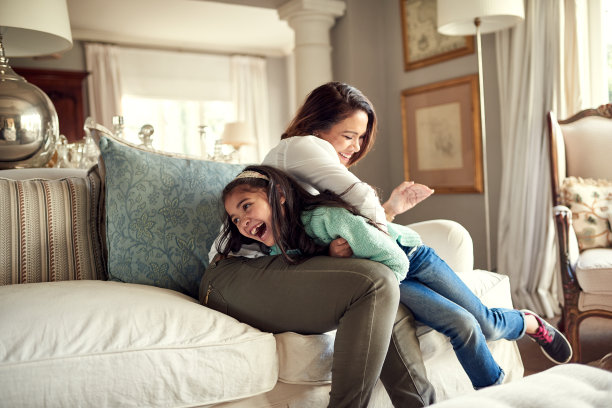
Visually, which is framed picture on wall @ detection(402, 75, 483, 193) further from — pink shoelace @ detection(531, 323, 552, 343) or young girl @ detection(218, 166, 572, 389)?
young girl @ detection(218, 166, 572, 389)

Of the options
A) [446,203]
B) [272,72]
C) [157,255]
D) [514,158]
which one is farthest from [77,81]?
[157,255]

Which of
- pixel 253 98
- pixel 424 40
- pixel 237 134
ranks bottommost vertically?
pixel 237 134

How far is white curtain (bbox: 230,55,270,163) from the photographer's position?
7.49 meters

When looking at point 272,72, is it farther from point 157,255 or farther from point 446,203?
point 157,255

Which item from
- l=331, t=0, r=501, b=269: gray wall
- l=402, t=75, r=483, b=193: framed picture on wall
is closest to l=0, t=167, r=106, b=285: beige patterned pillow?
l=402, t=75, r=483, b=193: framed picture on wall

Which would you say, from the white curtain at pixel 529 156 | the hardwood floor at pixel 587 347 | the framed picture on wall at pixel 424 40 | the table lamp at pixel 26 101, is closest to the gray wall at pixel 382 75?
the framed picture on wall at pixel 424 40

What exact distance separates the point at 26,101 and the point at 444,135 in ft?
9.59

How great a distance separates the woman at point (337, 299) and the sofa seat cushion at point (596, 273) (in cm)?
114

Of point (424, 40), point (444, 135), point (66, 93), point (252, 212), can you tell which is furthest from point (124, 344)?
point (66, 93)

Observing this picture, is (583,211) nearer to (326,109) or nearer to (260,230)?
(326,109)

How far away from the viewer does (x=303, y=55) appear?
455 cm

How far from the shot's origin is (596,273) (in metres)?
2.20

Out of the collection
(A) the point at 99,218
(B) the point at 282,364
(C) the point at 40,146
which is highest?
Answer: (C) the point at 40,146

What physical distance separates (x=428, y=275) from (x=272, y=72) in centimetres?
658
